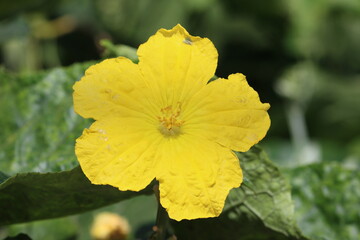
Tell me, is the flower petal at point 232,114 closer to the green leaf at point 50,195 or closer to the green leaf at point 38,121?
the green leaf at point 50,195

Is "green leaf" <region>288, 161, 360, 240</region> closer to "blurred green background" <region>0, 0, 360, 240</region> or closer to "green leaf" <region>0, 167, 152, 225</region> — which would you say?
"green leaf" <region>0, 167, 152, 225</region>

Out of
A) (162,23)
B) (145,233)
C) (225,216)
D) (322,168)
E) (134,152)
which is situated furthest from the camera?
(162,23)

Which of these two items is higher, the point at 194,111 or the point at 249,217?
the point at 194,111

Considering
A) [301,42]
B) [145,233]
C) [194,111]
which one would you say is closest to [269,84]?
[301,42]

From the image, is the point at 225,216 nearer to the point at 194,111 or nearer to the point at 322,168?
the point at 194,111

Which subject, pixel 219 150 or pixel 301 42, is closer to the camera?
pixel 219 150
